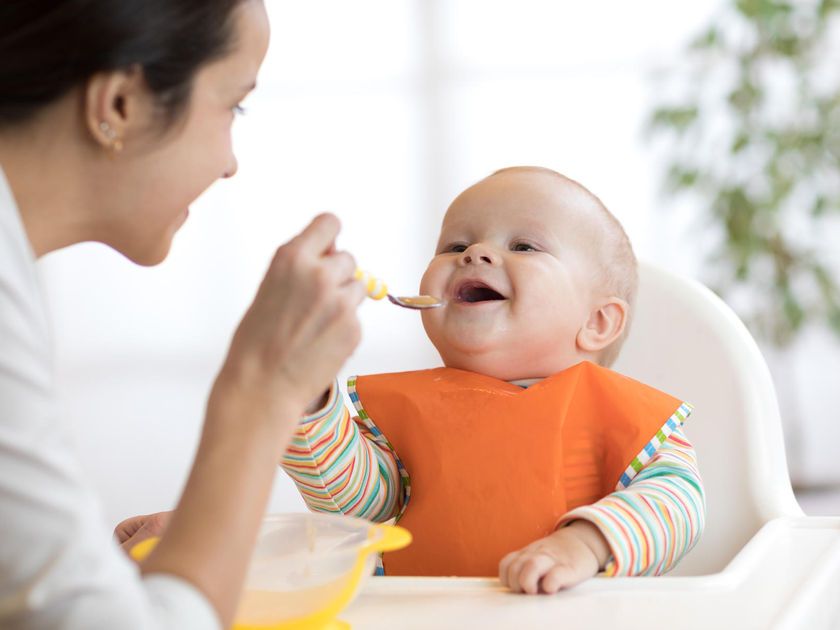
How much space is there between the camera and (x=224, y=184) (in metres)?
4.47

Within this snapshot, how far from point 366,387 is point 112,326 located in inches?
142

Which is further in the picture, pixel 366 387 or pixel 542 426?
pixel 366 387

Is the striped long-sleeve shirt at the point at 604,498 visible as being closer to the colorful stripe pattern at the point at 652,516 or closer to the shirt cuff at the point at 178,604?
the colorful stripe pattern at the point at 652,516

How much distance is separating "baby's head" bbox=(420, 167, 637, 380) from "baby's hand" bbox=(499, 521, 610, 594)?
1.06 ft

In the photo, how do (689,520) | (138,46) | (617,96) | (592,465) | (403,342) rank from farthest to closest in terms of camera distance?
(403,342)
(617,96)
(592,465)
(689,520)
(138,46)

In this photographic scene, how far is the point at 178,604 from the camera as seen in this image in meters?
0.63

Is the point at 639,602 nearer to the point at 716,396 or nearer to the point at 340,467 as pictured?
the point at 340,467

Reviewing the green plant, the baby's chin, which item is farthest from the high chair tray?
the green plant

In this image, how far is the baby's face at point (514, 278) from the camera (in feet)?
4.24

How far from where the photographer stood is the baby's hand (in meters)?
0.92

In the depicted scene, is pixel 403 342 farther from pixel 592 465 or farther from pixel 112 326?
pixel 592 465

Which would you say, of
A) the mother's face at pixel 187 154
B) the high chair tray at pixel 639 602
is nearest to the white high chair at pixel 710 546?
the high chair tray at pixel 639 602

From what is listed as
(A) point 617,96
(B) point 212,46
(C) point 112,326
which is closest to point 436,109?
(A) point 617,96

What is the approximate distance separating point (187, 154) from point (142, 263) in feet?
0.48
